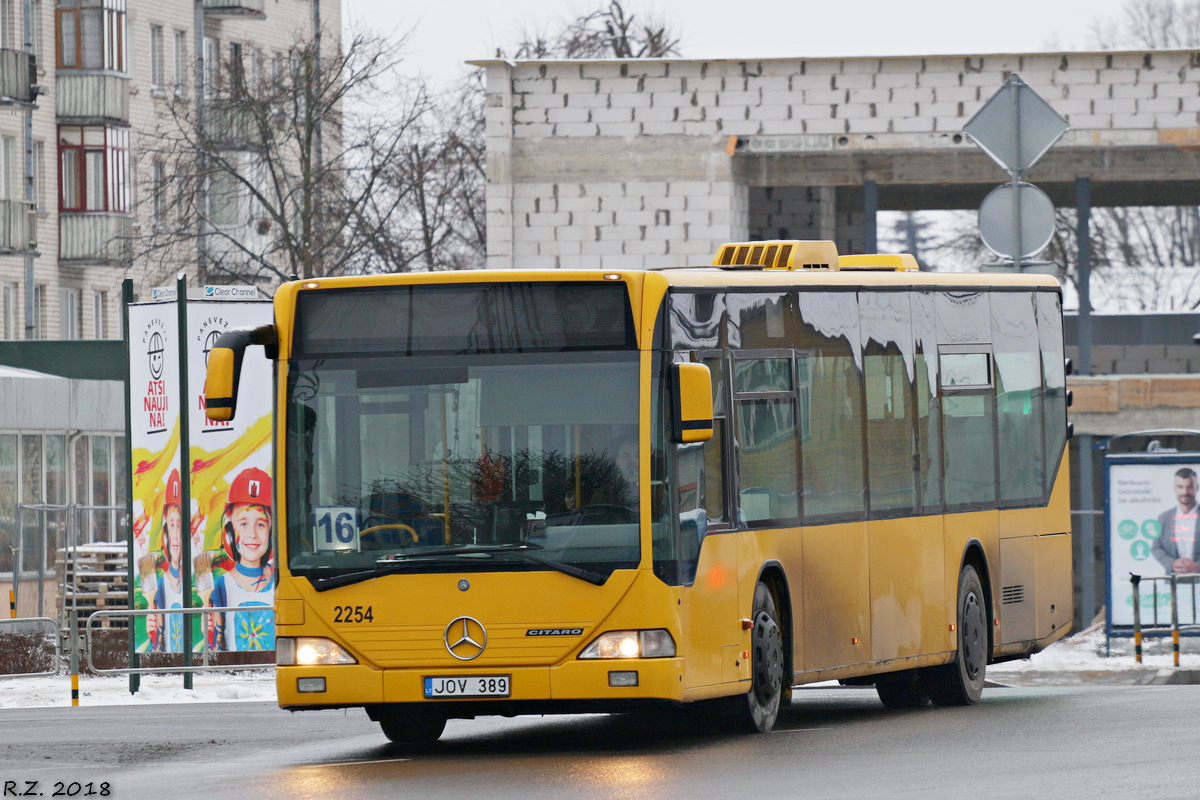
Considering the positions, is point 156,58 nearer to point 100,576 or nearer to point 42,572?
point 42,572

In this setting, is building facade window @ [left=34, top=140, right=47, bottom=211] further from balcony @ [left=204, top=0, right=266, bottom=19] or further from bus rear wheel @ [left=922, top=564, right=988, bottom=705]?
bus rear wheel @ [left=922, top=564, right=988, bottom=705]

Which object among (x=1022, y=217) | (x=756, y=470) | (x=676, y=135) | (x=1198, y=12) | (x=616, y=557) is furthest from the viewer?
(x=1198, y=12)

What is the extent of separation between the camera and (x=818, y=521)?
1516cm

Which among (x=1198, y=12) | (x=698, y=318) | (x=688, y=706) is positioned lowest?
(x=688, y=706)

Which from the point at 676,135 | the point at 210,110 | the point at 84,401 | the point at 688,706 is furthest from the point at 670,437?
the point at 210,110

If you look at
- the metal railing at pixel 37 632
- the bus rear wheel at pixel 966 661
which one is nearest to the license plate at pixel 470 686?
the bus rear wheel at pixel 966 661

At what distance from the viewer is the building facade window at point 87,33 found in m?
55.7

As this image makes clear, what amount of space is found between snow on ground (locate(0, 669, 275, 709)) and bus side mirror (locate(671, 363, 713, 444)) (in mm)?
8406

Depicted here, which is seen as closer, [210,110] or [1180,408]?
[1180,408]

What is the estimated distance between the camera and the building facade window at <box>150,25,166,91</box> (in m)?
62.0

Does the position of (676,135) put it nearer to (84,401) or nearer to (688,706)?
(84,401)

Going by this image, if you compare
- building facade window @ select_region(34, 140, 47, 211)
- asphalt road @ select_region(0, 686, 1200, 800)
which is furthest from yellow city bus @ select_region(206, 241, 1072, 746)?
building facade window @ select_region(34, 140, 47, 211)

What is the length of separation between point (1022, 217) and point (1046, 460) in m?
1.78

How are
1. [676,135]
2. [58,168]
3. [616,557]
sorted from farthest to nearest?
1. [58,168]
2. [676,135]
3. [616,557]
